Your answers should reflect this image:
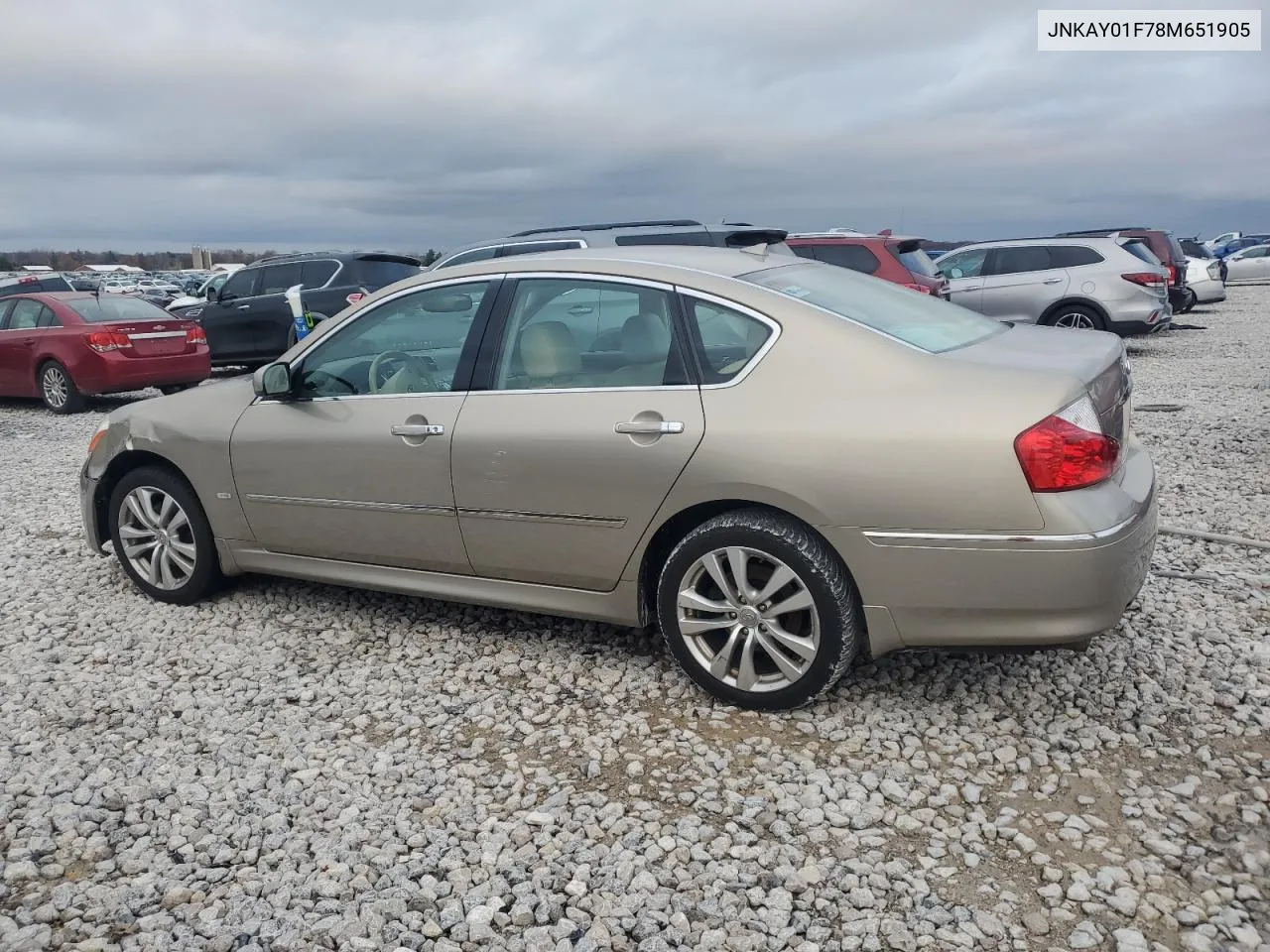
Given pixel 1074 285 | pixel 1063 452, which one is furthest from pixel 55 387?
pixel 1074 285

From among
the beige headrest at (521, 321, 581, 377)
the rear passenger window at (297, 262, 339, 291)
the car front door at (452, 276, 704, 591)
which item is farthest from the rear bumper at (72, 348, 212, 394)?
the beige headrest at (521, 321, 581, 377)

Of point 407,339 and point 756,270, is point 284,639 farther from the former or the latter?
point 756,270

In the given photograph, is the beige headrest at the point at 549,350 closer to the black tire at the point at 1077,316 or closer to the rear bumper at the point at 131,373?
the rear bumper at the point at 131,373

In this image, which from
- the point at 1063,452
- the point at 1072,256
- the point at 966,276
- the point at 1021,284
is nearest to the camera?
the point at 1063,452

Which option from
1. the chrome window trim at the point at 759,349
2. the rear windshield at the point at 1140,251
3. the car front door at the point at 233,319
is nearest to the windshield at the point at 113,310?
the car front door at the point at 233,319

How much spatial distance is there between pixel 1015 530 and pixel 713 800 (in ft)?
4.05

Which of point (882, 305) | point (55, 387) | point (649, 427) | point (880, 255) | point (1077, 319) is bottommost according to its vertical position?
point (1077, 319)

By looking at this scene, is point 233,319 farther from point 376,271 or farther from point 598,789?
point 598,789

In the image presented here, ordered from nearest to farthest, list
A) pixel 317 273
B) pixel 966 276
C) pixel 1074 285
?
pixel 1074 285
pixel 317 273
pixel 966 276

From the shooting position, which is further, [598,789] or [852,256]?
[852,256]

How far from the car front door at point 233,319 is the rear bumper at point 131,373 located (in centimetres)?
278

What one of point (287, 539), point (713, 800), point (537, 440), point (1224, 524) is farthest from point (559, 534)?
point (1224, 524)

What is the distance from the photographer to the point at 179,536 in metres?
4.83

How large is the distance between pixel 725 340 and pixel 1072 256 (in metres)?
12.0
